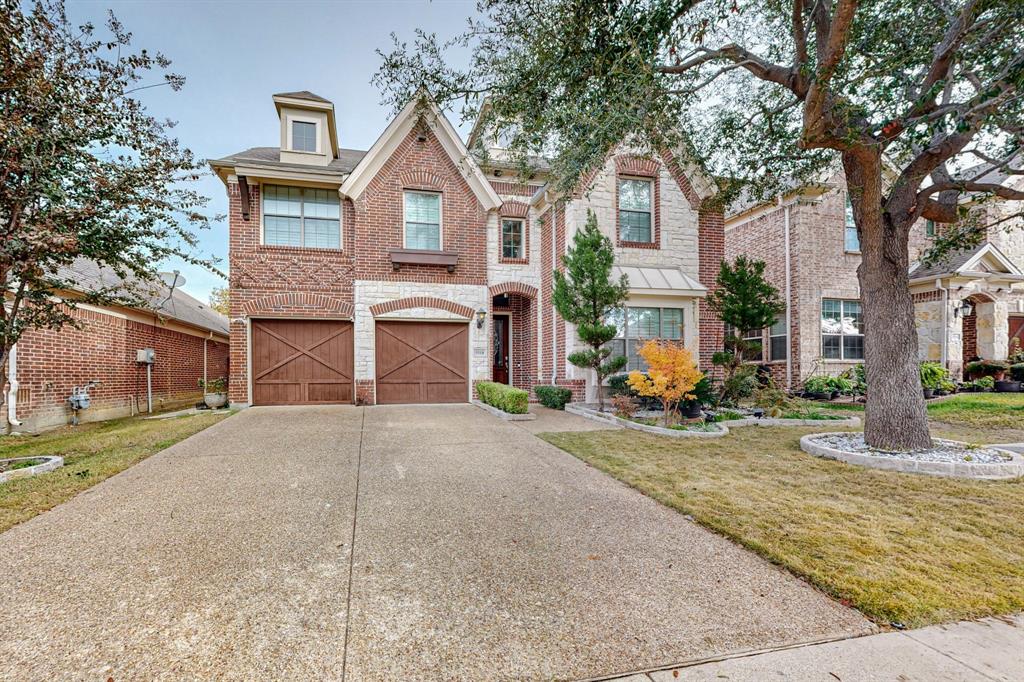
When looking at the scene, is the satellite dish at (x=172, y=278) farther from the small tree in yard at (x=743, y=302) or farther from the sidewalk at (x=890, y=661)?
the small tree in yard at (x=743, y=302)

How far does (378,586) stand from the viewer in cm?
279

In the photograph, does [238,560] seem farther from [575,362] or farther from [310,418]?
[575,362]

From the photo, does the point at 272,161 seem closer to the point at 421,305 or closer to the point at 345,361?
the point at 421,305

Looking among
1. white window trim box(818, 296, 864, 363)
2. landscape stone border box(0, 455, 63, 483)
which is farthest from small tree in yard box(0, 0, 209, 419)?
white window trim box(818, 296, 864, 363)

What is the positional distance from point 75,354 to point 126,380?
74.7 inches

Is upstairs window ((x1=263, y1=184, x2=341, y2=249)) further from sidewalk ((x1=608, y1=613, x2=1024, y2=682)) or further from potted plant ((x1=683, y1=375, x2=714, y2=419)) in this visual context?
sidewalk ((x1=608, y1=613, x2=1024, y2=682))

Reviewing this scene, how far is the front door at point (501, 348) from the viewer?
46.9 ft

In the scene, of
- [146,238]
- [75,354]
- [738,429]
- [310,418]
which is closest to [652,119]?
[738,429]

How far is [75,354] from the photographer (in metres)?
9.88

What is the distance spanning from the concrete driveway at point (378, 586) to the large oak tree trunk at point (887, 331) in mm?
4383

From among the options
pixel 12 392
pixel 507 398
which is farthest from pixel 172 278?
pixel 507 398

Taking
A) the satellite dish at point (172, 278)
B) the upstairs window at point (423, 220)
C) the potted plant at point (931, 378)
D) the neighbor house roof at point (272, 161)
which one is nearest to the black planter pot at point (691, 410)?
the upstairs window at point (423, 220)

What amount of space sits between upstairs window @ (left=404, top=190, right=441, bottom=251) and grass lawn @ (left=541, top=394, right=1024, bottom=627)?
298 inches

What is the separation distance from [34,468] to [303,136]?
392 inches
